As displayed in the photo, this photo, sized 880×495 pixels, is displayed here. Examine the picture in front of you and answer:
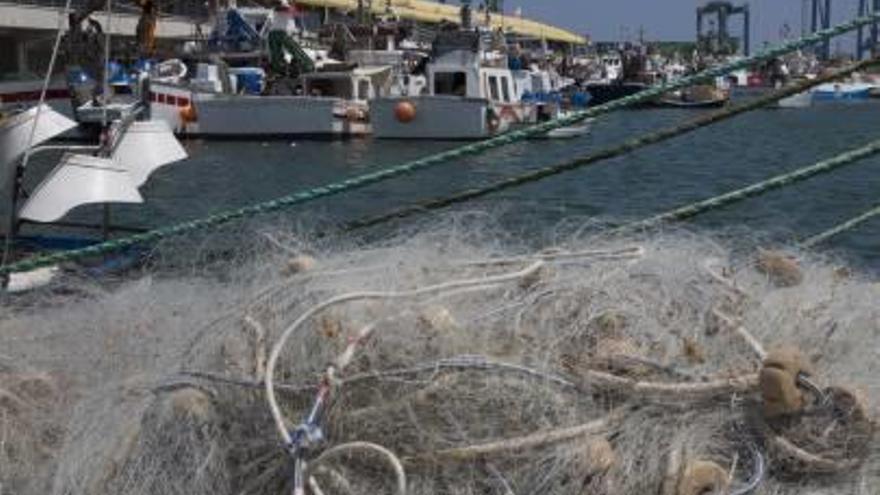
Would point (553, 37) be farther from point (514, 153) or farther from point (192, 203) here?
point (192, 203)

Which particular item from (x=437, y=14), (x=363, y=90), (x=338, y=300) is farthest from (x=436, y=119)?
(x=437, y=14)

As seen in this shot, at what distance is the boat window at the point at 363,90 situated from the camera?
132 ft

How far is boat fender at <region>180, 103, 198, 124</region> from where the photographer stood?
121 feet

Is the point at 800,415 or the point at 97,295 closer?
the point at 800,415

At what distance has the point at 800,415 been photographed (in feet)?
9.71

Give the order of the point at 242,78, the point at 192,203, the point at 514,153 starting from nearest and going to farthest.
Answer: the point at 192,203, the point at 514,153, the point at 242,78

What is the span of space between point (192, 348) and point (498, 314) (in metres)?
0.79

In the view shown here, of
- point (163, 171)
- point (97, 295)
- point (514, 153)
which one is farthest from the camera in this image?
point (514, 153)

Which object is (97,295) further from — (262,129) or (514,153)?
(262,129)

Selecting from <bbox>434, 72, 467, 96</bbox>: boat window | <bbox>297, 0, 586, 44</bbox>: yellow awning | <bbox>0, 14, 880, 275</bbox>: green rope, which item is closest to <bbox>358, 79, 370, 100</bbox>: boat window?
<bbox>434, 72, 467, 96</bbox>: boat window

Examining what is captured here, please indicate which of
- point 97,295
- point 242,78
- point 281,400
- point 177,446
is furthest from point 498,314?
point 242,78

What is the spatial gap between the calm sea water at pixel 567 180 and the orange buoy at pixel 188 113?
0.72 meters

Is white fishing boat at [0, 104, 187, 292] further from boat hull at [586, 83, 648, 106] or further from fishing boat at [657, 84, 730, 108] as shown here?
boat hull at [586, 83, 648, 106]

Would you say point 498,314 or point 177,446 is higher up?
point 498,314
